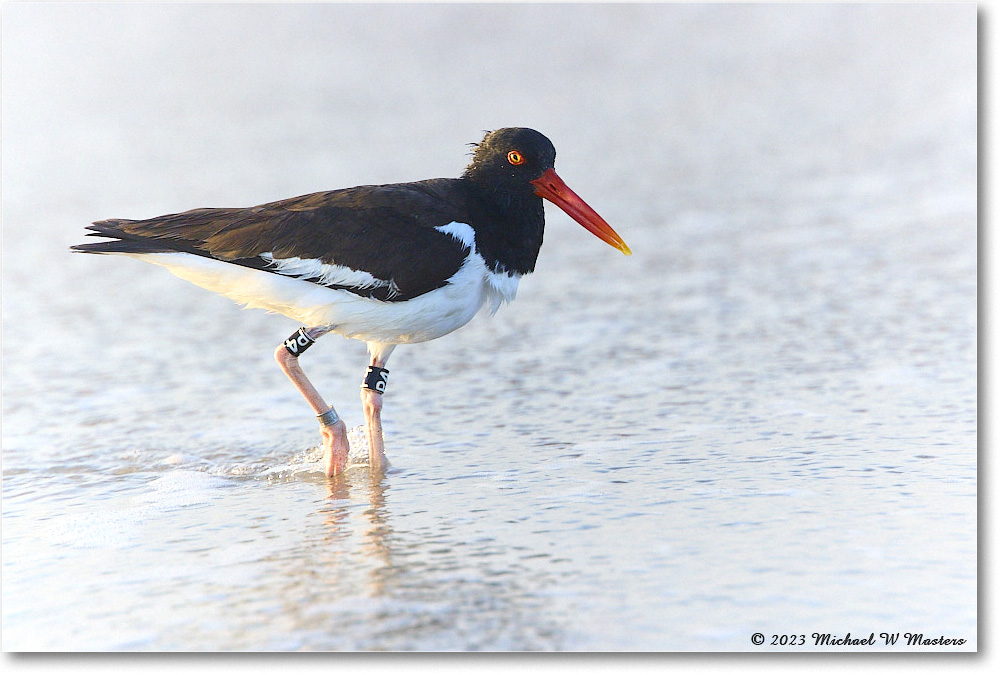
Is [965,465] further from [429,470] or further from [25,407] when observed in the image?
[25,407]

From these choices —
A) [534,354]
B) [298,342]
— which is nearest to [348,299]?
[298,342]

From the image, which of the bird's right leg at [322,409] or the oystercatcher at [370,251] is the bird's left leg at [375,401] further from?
the bird's right leg at [322,409]

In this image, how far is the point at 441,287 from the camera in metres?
4.79

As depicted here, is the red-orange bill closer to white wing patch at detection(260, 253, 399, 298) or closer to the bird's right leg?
white wing patch at detection(260, 253, 399, 298)

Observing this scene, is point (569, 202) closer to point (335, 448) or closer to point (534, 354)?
point (335, 448)

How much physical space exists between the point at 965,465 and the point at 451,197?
8.11 feet

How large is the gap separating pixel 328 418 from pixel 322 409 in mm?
70

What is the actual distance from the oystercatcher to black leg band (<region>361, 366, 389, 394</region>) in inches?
3.6

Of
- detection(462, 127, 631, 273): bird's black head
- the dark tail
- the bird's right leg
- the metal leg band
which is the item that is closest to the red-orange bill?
detection(462, 127, 631, 273): bird's black head

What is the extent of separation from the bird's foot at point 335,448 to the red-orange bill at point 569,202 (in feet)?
4.79

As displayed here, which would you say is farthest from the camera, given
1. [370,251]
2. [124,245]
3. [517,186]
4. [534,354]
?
[534,354]

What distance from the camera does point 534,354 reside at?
22.3 feet

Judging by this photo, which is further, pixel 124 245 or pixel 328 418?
pixel 328 418

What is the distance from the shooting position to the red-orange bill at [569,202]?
17.0ft
